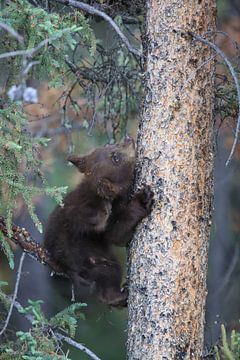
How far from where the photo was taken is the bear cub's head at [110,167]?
6035 mm

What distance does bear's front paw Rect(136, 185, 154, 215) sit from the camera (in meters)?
5.31

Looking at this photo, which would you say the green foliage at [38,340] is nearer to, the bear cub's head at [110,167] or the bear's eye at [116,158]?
the bear cub's head at [110,167]

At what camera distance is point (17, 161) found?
516cm

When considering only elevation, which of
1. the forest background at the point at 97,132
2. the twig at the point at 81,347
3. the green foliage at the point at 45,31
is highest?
the forest background at the point at 97,132

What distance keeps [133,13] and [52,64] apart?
1.32m

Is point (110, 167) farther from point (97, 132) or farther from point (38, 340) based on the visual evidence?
point (97, 132)

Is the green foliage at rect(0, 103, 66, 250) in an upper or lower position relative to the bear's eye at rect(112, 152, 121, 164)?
lower

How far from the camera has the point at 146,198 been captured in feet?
17.5

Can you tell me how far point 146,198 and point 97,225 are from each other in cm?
87

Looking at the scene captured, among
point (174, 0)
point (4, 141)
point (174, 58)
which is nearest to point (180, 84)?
point (174, 58)

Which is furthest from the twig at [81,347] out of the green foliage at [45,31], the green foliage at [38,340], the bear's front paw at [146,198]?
the green foliage at [45,31]

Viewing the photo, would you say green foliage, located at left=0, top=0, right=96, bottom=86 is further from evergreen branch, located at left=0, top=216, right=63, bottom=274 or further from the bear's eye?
evergreen branch, located at left=0, top=216, right=63, bottom=274

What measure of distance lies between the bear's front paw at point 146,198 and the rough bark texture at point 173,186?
45 mm

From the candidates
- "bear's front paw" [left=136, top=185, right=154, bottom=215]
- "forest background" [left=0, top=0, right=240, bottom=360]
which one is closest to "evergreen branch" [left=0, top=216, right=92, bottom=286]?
"forest background" [left=0, top=0, right=240, bottom=360]
